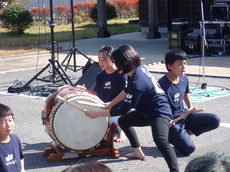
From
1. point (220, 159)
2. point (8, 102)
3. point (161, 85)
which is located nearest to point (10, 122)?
point (161, 85)

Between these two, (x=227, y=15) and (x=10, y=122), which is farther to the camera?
(x=227, y=15)

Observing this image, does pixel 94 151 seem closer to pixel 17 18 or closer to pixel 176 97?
pixel 176 97

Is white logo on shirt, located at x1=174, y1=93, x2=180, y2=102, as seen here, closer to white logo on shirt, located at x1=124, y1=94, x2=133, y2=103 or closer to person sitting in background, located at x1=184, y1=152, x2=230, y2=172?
white logo on shirt, located at x1=124, y1=94, x2=133, y2=103

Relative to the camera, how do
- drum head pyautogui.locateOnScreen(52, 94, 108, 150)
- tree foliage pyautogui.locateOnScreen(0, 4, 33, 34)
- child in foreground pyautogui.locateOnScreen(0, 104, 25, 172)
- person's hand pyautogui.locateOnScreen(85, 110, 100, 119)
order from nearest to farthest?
child in foreground pyautogui.locateOnScreen(0, 104, 25, 172)
person's hand pyautogui.locateOnScreen(85, 110, 100, 119)
drum head pyautogui.locateOnScreen(52, 94, 108, 150)
tree foliage pyautogui.locateOnScreen(0, 4, 33, 34)

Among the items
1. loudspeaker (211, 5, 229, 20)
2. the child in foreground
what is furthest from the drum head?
loudspeaker (211, 5, 229, 20)

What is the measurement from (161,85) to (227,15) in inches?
431

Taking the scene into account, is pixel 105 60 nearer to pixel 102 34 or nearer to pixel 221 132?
pixel 221 132

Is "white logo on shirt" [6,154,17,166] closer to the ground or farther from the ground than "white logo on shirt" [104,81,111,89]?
closer to the ground

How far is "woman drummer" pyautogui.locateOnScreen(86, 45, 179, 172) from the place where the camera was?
5.09 m

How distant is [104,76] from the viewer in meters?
6.39

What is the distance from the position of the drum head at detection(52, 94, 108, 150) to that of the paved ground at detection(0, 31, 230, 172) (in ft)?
0.94

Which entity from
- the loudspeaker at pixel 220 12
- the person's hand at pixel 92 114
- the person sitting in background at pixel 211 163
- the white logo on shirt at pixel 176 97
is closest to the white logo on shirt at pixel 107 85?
the white logo on shirt at pixel 176 97

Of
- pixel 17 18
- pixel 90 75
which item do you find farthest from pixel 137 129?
pixel 17 18

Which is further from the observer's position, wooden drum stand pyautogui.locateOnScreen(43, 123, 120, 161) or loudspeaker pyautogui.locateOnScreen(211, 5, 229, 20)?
loudspeaker pyautogui.locateOnScreen(211, 5, 229, 20)
